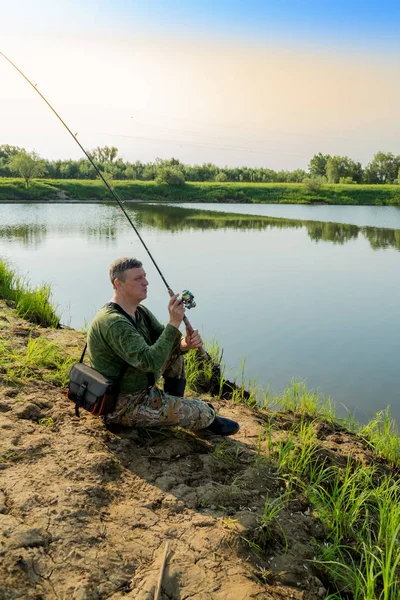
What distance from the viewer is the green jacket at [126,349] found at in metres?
3.38

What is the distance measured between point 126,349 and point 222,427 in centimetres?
107

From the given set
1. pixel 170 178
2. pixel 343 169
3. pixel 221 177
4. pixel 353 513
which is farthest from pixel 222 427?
pixel 343 169

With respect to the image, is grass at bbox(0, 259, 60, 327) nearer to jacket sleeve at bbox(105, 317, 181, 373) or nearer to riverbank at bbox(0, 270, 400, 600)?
riverbank at bbox(0, 270, 400, 600)

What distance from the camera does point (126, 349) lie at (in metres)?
3.38

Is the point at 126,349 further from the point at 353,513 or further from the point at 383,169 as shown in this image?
the point at 383,169

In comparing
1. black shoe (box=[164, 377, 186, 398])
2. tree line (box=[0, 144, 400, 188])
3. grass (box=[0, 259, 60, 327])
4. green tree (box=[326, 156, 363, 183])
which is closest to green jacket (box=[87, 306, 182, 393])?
black shoe (box=[164, 377, 186, 398])

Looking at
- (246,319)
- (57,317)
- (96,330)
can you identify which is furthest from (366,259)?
(96,330)

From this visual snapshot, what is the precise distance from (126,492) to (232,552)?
0.77 m

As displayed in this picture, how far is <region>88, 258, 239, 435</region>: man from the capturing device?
3.40 metres

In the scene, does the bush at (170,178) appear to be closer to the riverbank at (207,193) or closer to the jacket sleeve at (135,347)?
the riverbank at (207,193)

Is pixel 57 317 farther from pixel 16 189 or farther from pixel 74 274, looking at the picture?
pixel 16 189

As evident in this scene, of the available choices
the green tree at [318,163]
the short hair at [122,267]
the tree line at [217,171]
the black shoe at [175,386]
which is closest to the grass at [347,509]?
the black shoe at [175,386]

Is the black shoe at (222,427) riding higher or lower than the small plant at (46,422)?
lower

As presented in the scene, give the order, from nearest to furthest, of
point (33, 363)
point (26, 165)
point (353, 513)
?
point (353, 513), point (33, 363), point (26, 165)
